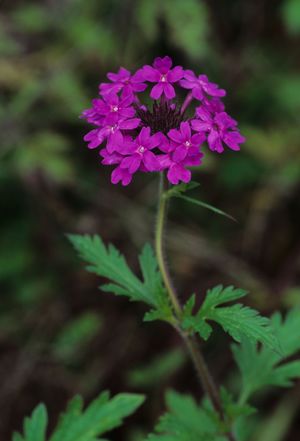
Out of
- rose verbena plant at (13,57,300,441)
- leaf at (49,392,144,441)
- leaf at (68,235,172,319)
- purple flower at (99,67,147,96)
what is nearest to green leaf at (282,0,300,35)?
rose verbena plant at (13,57,300,441)

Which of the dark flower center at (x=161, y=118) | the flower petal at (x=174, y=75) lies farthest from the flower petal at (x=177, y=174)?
the flower petal at (x=174, y=75)

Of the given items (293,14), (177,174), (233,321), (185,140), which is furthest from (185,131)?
(293,14)

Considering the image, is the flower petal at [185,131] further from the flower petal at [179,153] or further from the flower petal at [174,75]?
the flower petal at [174,75]

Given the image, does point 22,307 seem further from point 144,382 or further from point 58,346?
point 144,382

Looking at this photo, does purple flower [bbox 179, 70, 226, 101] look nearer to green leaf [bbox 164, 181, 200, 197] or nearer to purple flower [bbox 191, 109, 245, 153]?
purple flower [bbox 191, 109, 245, 153]

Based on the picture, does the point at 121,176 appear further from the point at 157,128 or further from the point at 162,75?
the point at 162,75

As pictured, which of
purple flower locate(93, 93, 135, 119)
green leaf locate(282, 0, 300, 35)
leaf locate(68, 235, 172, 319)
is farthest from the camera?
green leaf locate(282, 0, 300, 35)

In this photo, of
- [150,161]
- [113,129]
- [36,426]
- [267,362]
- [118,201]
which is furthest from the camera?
[118,201]

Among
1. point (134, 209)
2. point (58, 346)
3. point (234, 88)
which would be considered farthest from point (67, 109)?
point (58, 346)
